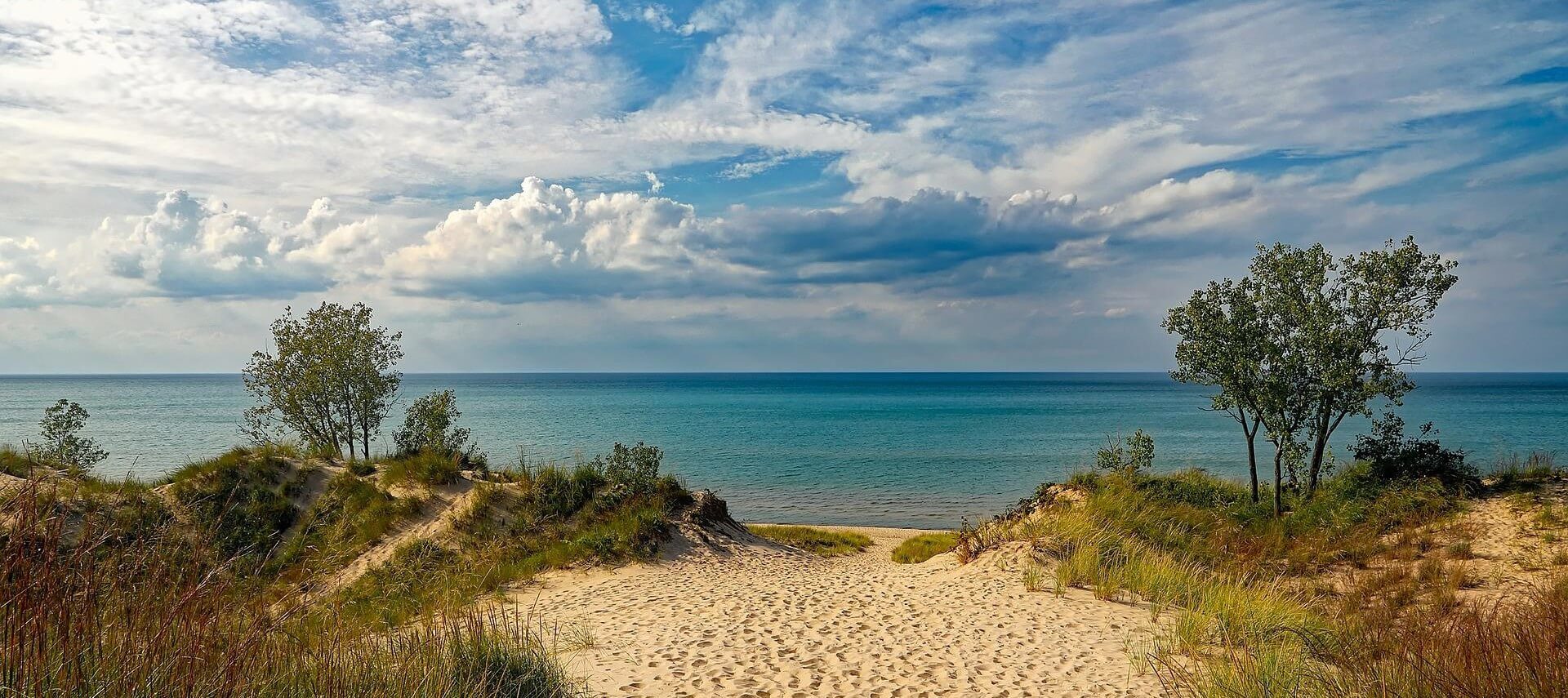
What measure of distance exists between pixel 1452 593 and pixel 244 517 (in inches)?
961

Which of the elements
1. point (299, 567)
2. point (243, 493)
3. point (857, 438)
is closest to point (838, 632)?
point (299, 567)

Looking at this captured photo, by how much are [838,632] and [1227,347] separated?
15978 millimetres

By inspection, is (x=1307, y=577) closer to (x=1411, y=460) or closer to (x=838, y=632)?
(x=1411, y=460)

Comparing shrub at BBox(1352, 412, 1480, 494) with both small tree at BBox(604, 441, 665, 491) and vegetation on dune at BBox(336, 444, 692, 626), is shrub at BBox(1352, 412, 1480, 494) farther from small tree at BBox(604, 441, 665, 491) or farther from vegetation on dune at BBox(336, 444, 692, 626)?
small tree at BBox(604, 441, 665, 491)

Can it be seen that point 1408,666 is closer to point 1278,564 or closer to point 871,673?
point 871,673

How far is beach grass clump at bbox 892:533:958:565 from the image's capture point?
22.1 metres

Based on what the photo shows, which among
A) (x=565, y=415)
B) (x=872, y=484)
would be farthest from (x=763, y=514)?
(x=565, y=415)

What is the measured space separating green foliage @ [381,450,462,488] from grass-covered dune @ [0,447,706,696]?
47mm

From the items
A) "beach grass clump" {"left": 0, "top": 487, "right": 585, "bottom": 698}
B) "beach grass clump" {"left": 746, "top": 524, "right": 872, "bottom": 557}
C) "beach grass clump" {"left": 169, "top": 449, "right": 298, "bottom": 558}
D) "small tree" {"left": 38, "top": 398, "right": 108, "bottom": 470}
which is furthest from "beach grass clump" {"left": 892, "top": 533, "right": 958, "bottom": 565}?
"small tree" {"left": 38, "top": 398, "right": 108, "bottom": 470}

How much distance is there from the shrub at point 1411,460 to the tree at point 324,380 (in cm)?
2882

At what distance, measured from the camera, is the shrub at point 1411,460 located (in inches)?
730

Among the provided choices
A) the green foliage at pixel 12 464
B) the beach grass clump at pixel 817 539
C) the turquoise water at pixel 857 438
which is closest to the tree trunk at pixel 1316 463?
the beach grass clump at pixel 817 539

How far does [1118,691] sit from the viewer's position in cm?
899

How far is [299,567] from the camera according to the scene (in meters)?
17.2
